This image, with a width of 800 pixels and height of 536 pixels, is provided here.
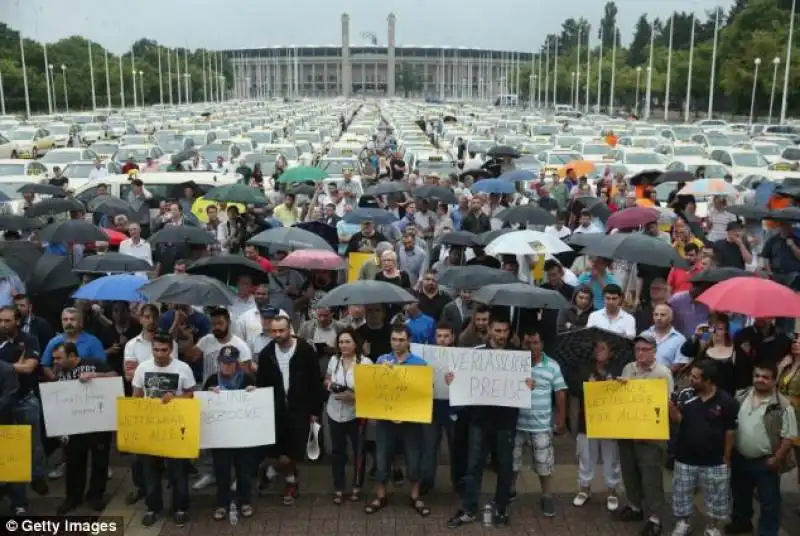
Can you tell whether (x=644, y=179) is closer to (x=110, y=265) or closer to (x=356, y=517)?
(x=110, y=265)

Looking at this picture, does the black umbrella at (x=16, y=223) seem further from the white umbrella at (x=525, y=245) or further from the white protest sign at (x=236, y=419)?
the white protest sign at (x=236, y=419)

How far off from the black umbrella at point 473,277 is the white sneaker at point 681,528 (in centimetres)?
307

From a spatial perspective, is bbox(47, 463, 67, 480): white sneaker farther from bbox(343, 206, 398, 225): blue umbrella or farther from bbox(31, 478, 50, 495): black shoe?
bbox(343, 206, 398, 225): blue umbrella

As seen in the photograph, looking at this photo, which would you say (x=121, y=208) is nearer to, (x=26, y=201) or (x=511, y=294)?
(x=26, y=201)

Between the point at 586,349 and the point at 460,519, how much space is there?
5.78ft

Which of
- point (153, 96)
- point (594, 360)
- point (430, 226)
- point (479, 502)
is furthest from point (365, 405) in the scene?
point (153, 96)

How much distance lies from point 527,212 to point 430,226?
2298 millimetres

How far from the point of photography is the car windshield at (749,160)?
28219 millimetres

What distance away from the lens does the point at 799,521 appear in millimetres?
7762

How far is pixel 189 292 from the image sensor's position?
27.0ft

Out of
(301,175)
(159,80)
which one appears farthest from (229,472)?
(159,80)

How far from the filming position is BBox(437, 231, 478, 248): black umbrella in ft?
38.4

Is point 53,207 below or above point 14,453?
above

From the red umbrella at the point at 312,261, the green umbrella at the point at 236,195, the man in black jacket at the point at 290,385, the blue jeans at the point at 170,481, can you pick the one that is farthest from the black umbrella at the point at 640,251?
the green umbrella at the point at 236,195
